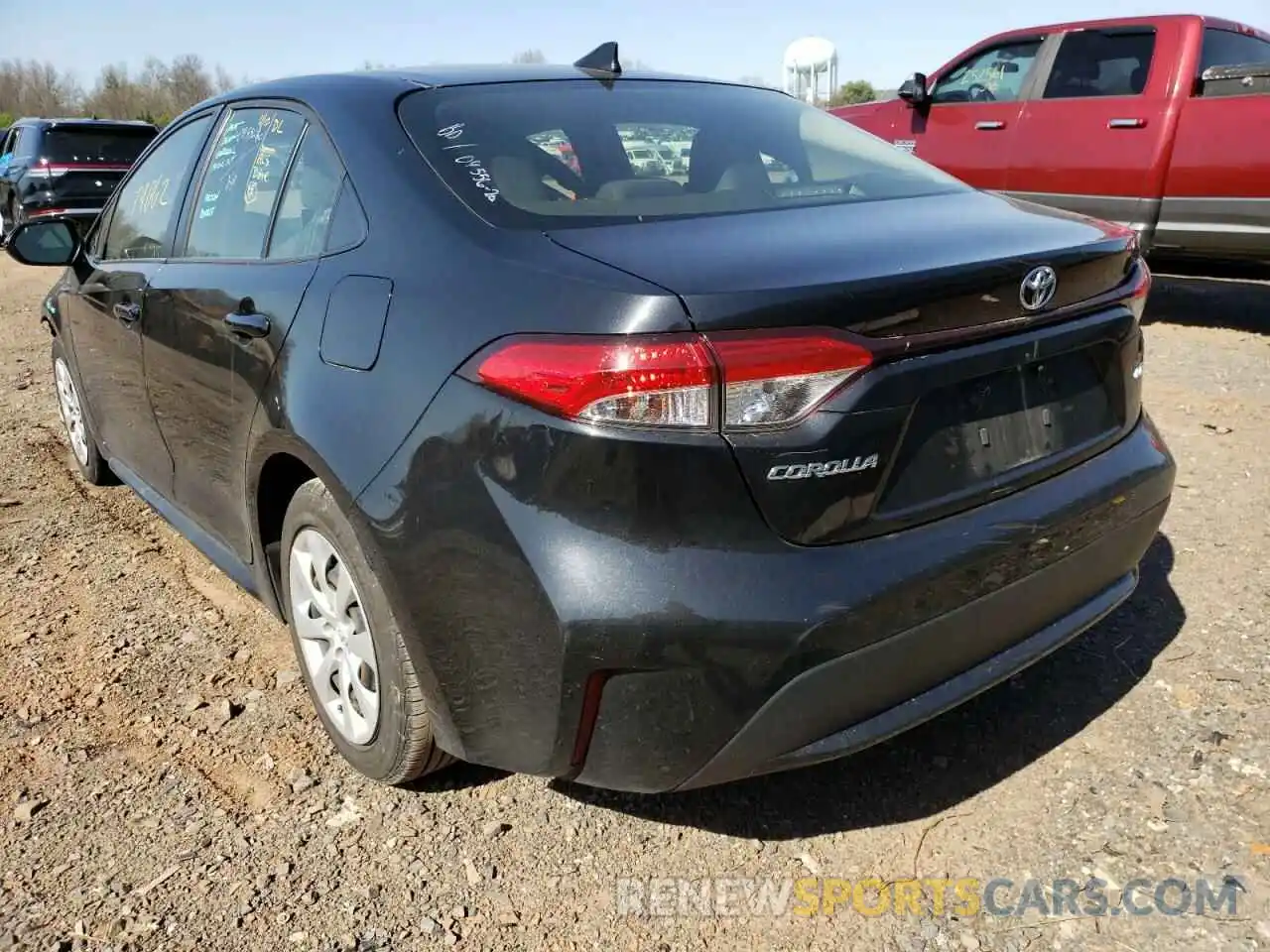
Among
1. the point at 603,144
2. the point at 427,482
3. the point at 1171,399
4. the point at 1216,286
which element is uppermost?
the point at 603,144

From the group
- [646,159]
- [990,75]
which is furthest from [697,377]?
[990,75]

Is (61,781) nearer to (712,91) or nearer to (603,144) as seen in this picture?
(603,144)

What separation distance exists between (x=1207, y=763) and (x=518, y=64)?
2.59 m

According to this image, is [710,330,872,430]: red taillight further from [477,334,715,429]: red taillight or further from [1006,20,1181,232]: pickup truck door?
[1006,20,1181,232]: pickup truck door

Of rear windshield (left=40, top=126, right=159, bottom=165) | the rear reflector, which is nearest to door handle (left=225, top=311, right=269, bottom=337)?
the rear reflector

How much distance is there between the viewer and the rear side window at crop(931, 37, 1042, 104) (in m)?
7.54

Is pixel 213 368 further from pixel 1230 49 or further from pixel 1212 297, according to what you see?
pixel 1212 297

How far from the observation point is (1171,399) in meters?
5.33

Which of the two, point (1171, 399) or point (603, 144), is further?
point (1171, 399)

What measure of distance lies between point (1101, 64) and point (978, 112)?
917 mm

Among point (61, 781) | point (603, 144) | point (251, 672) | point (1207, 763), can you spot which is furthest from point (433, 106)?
point (1207, 763)

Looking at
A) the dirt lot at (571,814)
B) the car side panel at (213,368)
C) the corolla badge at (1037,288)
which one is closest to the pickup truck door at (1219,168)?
the dirt lot at (571,814)

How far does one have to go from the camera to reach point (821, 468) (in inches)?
68.9

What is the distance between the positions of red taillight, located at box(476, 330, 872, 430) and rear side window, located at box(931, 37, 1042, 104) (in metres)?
6.87
